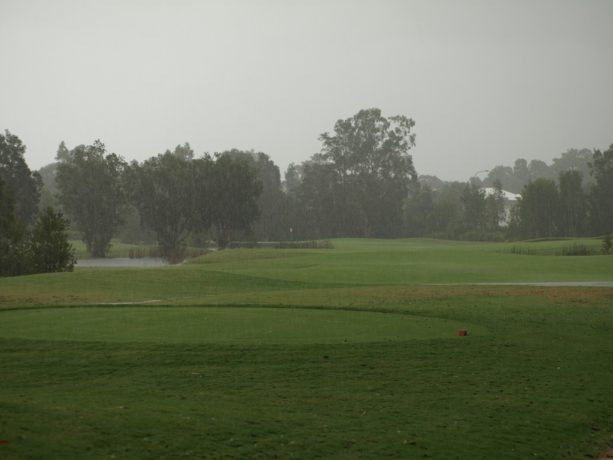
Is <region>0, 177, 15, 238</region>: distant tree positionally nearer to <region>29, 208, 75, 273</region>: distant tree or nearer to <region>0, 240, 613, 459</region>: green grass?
<region>29, 208, 75, 273</region>: distant tree

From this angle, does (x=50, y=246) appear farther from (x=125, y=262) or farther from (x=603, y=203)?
(x=603, y=203)

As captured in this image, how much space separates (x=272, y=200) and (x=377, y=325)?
8948cm

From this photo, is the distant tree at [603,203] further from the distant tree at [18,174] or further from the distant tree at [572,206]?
→ the distant tree at [18,174]

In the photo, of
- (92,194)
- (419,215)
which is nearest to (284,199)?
(419,215)

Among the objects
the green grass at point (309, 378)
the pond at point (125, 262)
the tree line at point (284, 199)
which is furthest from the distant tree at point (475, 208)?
the green grass at point (309, 378)

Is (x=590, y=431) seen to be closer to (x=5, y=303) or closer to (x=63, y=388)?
(x=63, y=388)

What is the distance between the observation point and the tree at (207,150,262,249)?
8125cm

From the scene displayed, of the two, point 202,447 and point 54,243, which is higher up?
point 54,243

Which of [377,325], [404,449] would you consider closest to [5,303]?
[377,325]

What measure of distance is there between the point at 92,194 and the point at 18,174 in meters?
8.31

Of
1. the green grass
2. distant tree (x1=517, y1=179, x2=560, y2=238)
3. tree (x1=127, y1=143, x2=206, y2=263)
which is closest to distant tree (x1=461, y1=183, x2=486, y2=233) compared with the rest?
distant tree (x1=517, y1=179, x2=560, y2=238)

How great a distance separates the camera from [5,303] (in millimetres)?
24188

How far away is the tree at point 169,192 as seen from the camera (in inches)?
3152

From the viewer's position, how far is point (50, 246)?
4206 centimetres
